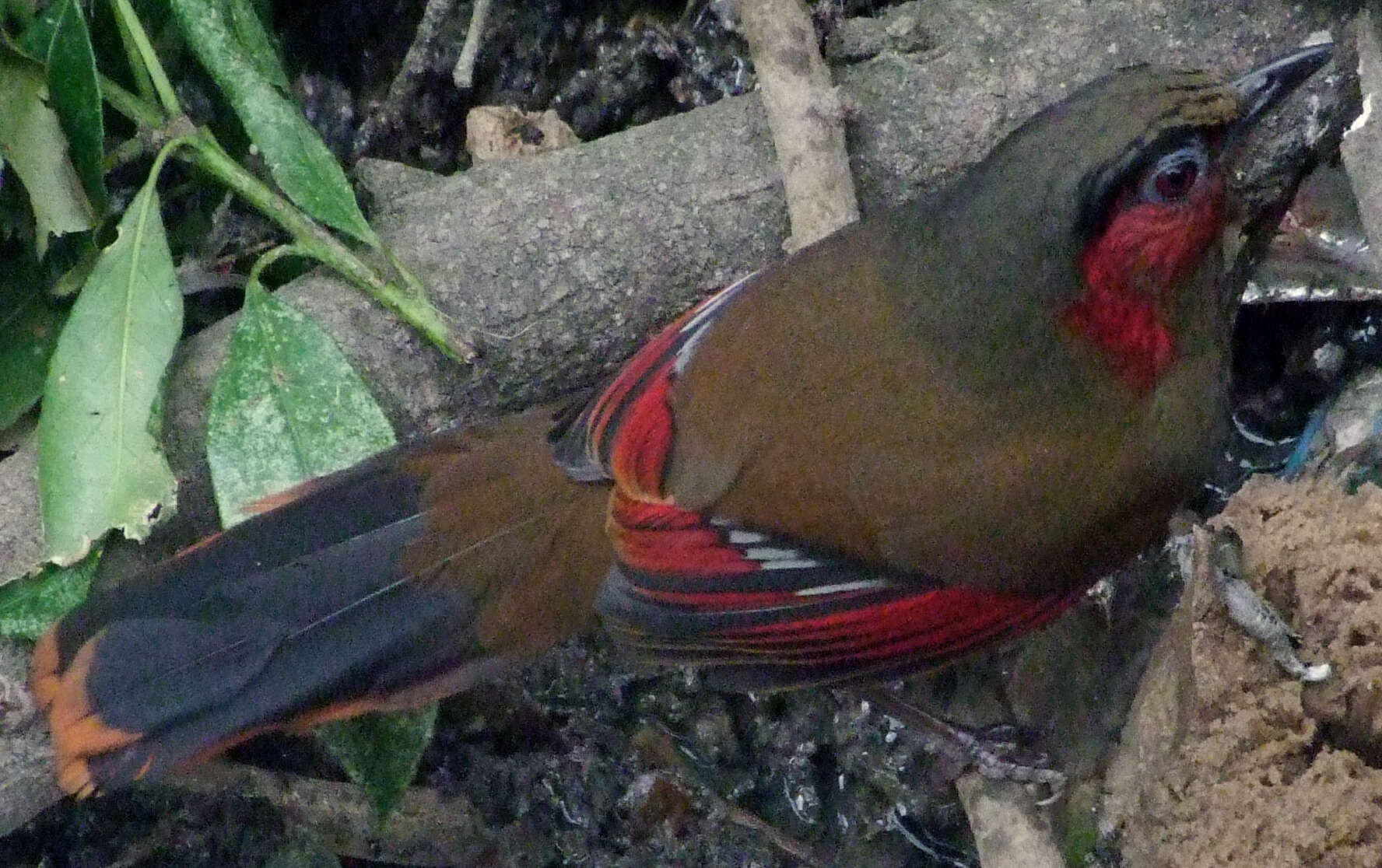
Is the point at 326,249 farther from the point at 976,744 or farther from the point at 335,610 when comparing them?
the point at 976,744

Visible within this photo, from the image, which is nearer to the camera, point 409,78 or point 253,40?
point 253,40

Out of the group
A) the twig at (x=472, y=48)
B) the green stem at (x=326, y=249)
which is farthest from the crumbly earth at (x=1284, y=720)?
the twig at (x=472, y=48)

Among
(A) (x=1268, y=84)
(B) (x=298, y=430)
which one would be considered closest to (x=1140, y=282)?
(A) (x=1268, y=84)

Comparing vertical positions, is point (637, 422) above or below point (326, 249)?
below

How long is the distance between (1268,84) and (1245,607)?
2.62 feet

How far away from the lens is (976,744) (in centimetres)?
259

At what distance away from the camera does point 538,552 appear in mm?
2475

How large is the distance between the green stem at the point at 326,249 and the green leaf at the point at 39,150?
0.23m

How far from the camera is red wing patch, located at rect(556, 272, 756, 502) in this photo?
2371 mm

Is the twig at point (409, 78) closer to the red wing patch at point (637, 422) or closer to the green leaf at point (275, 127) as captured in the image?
the green leaf at point (275, 127)

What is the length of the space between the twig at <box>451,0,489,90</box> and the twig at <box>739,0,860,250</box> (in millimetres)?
673

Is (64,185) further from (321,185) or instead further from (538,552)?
(538,552)

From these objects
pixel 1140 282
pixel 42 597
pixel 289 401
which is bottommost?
pixel 42 597

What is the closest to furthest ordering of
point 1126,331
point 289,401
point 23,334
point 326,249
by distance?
point 1126,331 → point 289,401 → point 326,249 → point 23,334
